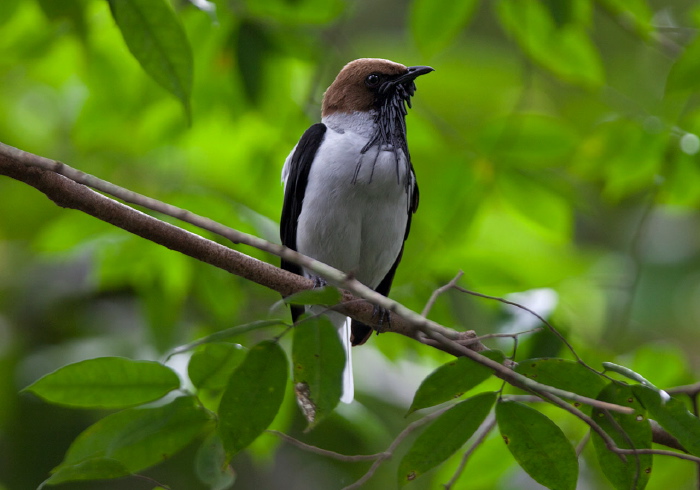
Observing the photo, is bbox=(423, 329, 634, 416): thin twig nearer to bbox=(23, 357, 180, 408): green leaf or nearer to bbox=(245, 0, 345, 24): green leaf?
bbox=(23, 357, 180, 408): green leaf

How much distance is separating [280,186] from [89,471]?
2.28 m

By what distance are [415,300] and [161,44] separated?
1.49 meters

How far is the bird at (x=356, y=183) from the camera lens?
10.6 ft

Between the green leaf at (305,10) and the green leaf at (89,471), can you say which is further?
the green leaf at (305,10)

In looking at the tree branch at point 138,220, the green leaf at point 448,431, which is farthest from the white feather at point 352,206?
the green leaf at point 448,431

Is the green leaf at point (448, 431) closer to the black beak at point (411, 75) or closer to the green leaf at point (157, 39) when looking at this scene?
the green leaf at point (157, 39)

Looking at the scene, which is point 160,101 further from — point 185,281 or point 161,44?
point 161,44

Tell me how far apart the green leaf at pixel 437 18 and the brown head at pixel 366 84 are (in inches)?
19.4

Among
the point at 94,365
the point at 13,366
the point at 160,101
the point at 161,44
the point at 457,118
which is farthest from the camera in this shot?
the point at 457,118

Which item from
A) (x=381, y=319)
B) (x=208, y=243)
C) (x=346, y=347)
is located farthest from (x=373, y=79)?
(x=208, y=243)

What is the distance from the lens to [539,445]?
1.82 metres

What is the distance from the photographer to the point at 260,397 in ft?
5.56

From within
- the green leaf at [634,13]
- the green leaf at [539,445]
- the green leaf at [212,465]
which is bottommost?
the green leaf at [212,465]

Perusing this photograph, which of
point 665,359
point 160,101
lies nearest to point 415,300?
point 665,359
